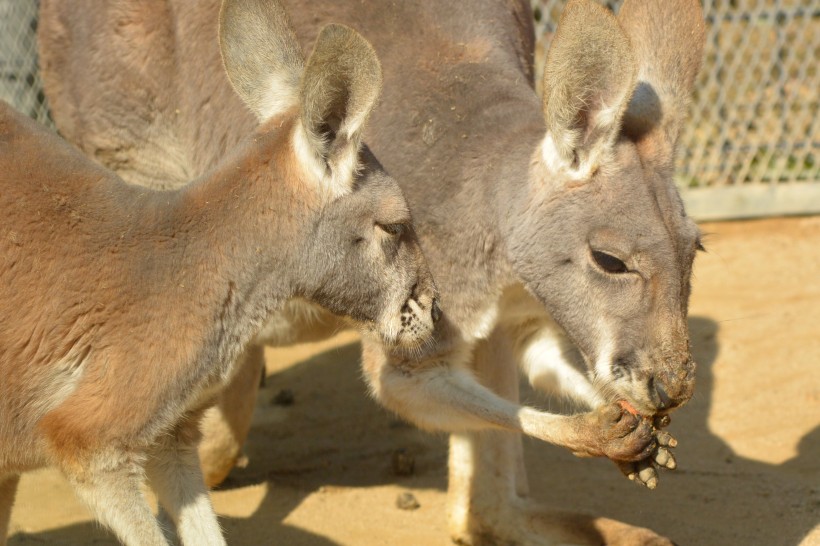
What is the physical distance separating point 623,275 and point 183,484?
1591 millimetres

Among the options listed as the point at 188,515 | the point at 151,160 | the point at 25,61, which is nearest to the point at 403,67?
the point at 151,160

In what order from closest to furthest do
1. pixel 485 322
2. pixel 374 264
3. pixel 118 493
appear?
1. pixel 118 493
2. pixel 374 264
3. pixel 485 322

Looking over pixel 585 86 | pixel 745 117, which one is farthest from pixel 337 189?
pixel 745 117

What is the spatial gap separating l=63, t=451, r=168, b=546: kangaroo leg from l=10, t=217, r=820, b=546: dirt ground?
1312 millimetres

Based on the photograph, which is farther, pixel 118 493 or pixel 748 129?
pixel 748 129

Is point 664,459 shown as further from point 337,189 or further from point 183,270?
point 183,270

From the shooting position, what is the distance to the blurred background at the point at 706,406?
5086 millimetres

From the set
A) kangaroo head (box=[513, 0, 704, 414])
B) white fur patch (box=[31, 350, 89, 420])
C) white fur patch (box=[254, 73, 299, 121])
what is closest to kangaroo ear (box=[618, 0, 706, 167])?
kangaroo head (box=[513, 0, 704, 414])

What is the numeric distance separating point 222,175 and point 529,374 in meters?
1.58

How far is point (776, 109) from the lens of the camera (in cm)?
866

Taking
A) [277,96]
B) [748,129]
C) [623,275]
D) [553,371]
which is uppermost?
[277,96]

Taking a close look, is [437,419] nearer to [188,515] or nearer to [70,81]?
[188,515]

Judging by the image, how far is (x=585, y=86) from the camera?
4.03 m

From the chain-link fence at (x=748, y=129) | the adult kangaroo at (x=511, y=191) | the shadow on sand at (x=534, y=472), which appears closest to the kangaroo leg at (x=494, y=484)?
the adult kangaroo at (x=511, y=191)
